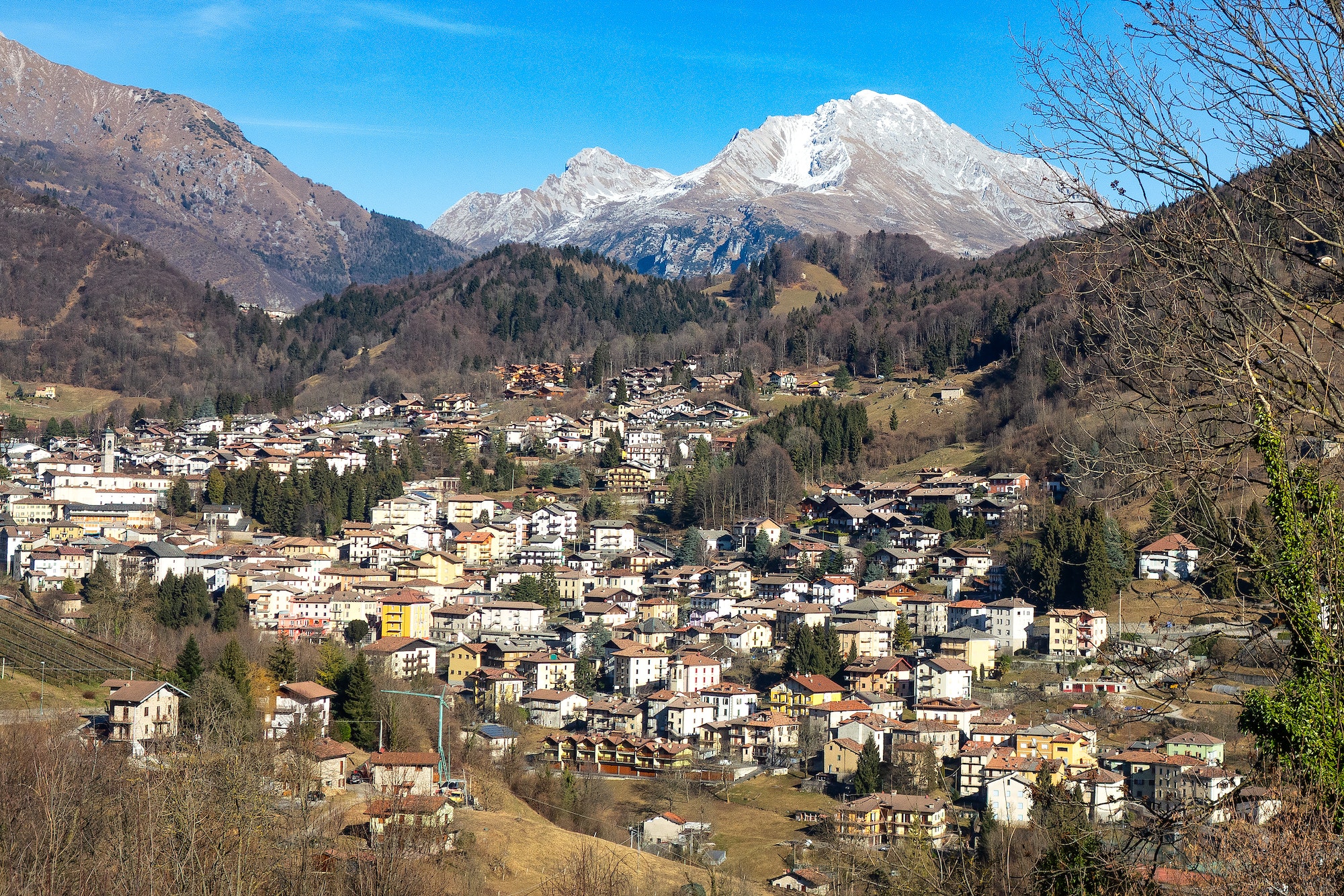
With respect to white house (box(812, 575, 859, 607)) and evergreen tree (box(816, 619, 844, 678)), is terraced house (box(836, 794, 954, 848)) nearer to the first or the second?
evergreen tree (box(816, 619, 844, 678))

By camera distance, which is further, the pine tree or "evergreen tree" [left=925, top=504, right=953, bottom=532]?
"evergreen tree" [left=925, top=504, right=953, bottom=532]

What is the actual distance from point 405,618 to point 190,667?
1300 centimetres

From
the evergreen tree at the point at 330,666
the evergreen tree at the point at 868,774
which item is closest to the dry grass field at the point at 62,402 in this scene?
the evergreen tree at the point at 330,666

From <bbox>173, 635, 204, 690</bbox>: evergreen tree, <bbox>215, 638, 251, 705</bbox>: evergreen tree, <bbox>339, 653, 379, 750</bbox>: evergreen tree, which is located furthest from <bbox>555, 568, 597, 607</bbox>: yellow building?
<bbox>173, 635, 204, 690</bbox>: evergreen tree

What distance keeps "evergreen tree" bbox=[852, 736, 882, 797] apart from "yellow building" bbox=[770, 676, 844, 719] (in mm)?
5249

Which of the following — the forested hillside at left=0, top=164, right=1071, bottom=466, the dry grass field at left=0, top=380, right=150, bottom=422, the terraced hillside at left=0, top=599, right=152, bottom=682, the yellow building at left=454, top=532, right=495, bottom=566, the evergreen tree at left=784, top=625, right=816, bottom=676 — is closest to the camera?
the terraced hillside at left=0, top=599, right=152, bottom=682

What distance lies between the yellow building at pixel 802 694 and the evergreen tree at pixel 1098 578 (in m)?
8.51

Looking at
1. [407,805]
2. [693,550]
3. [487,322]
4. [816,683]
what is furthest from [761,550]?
[487,322]

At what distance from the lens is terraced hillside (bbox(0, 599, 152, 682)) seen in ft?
104

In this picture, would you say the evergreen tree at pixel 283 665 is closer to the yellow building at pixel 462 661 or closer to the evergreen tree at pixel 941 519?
the yellow building at pixel 462 661

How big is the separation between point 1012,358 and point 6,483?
5141 cm

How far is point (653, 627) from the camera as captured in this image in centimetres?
4281

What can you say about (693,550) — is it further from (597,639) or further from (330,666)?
(330,666)

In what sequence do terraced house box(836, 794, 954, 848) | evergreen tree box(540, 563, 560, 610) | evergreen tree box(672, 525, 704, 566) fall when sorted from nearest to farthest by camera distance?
terraced house box(836, 794, 954, 848) < evergreen tree box(540, 563, 560, 610) < evergreen tree box(672, 525, 704, 566)
